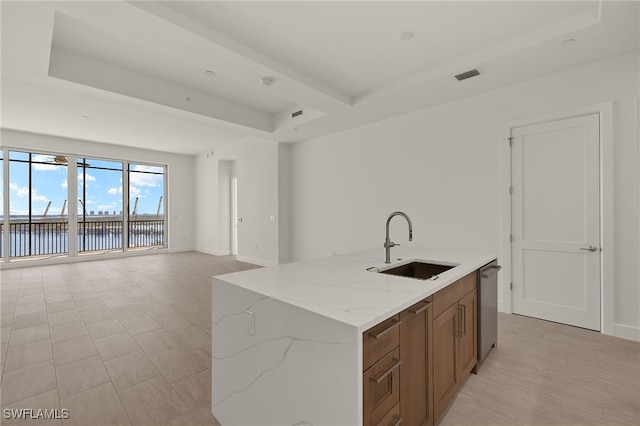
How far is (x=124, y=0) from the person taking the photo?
2.09 metres

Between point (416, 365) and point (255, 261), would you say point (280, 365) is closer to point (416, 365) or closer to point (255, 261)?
point (416, 365)

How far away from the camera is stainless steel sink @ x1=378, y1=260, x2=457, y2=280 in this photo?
87.8 inches

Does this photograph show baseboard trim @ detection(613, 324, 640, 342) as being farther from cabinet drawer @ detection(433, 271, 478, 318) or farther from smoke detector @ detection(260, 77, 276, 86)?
smoke detector @ detection(260, 77, 276, 86)

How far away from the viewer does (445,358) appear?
67.5 inches

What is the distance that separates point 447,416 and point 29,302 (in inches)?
211

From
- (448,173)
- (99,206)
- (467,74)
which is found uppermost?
(467,74)

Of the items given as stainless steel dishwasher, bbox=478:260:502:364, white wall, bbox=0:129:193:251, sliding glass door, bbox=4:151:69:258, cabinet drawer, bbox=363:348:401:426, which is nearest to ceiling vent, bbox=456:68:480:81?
stainless steel dishwasher, bbox=478:260:502:364

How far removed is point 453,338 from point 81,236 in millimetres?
9119

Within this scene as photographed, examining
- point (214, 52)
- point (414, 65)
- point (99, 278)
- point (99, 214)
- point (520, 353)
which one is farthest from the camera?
point (99, 214)

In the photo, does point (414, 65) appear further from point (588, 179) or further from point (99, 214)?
point (99, 214)

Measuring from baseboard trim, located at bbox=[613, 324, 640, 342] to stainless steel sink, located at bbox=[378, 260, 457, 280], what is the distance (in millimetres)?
2189

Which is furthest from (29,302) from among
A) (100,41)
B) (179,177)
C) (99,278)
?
(179,177)

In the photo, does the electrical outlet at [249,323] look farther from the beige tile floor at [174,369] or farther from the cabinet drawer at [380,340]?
the beige tile floor at [174,369]

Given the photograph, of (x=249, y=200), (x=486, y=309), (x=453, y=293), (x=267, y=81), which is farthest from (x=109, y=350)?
(x=249, y=200)
